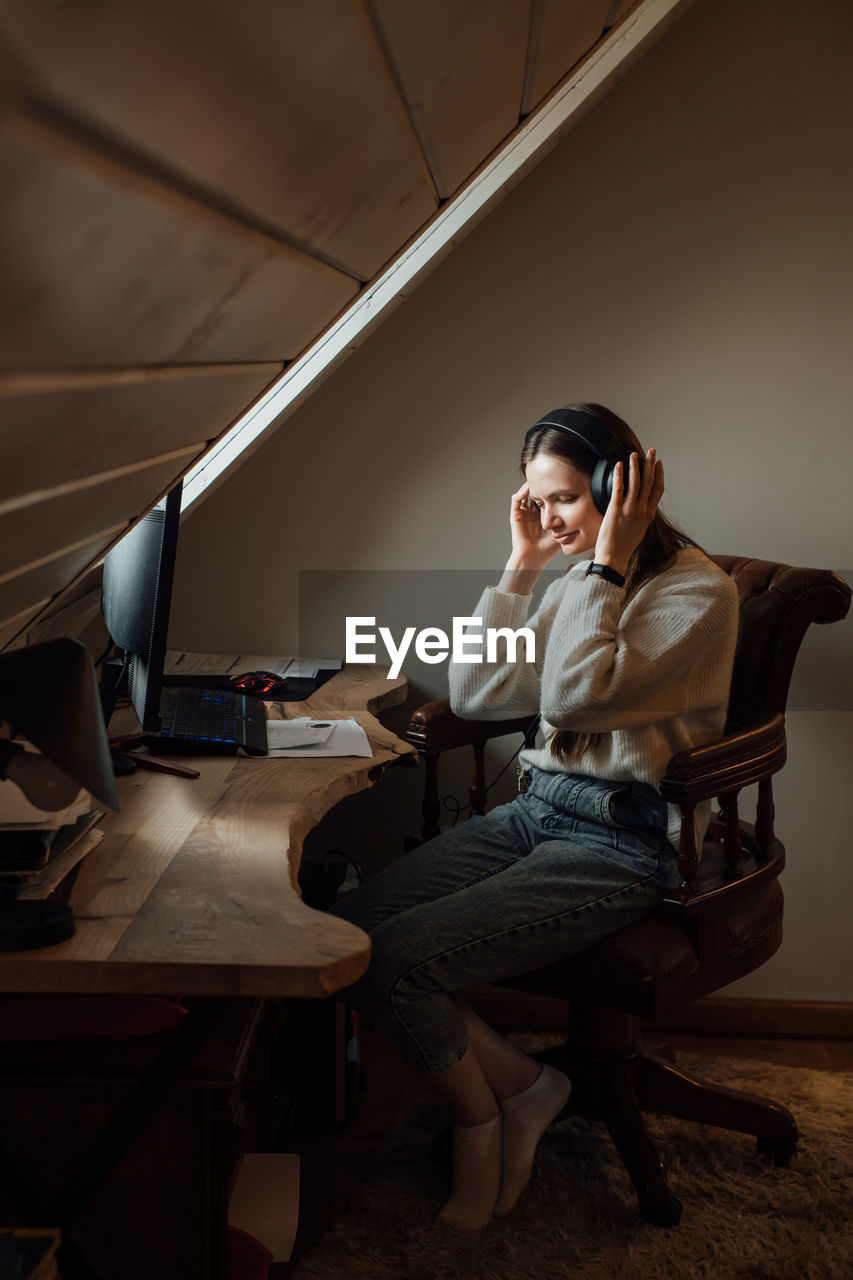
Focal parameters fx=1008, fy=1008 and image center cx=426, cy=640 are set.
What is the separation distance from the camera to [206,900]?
106cm

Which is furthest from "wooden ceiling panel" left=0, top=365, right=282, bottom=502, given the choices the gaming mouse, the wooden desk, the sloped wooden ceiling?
the gaming mouse

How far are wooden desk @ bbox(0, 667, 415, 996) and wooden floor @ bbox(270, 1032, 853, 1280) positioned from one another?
31.7 inches

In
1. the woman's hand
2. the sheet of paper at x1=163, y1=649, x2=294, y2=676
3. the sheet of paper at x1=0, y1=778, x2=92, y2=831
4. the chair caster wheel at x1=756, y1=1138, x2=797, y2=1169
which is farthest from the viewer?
the sheet of paper at x1=163, y1=649, x2=294, y2=676

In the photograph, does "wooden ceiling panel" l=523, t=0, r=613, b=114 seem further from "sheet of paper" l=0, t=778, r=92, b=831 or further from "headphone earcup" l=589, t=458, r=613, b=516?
"sheet of paper" l=0, t=778, r=92, b=831

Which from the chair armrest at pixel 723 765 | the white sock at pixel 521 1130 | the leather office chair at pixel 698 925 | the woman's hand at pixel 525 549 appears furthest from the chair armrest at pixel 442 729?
the white sock at pixel 521 1130

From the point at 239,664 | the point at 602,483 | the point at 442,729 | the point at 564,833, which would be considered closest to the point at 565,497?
the point at 602,483

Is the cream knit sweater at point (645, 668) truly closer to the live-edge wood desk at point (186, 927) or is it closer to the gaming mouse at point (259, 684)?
the live-edge wood desk at point (186, 927)

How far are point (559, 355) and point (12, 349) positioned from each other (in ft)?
6.37

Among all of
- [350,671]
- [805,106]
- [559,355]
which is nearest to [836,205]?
[805,106]

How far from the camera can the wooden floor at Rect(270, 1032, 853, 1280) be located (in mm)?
1794

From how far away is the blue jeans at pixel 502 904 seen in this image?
5.05 feet

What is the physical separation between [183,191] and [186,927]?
27.2 inches

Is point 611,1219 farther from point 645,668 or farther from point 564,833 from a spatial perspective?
point 645,668

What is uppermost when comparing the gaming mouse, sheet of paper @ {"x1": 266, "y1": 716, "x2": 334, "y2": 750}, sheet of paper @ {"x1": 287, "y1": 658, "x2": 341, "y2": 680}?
sheet of paper @ {"x1": 287, "y1": 658, "x2": 341, "y2": 680}
